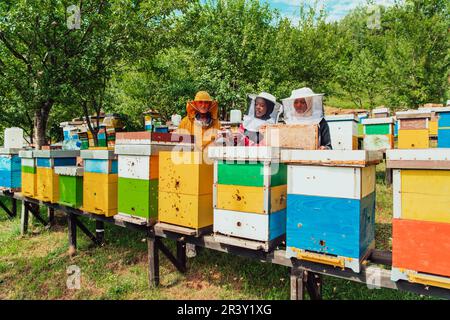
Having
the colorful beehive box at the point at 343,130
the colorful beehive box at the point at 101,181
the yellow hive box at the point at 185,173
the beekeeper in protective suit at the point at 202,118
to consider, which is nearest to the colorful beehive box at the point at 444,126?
the colorful beehive box at the point at 343,130

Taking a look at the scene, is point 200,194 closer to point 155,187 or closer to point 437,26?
point 155,187

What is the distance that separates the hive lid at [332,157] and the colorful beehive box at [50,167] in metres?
4.64

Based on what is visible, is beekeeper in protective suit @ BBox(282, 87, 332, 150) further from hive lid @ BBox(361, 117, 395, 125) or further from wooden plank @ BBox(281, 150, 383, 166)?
hive lid @ BBox(361, 117, 395, 125)

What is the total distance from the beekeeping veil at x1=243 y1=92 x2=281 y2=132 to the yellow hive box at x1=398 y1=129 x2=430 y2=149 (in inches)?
184

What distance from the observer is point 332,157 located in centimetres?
293

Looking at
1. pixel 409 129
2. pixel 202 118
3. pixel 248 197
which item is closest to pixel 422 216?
pixel 248 197

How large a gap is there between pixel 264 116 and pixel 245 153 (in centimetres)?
151

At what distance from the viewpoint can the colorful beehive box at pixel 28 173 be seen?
6690 mm

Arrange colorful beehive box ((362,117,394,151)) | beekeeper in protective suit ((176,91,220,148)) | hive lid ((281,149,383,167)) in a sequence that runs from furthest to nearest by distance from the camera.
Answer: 1. colorful beehive box ((362,117,394,151))
2. beekeeper in protective suit ((176,91,220,148))
3. hive lid ((281,149,383,167))

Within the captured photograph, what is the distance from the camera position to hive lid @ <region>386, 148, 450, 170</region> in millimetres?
2432

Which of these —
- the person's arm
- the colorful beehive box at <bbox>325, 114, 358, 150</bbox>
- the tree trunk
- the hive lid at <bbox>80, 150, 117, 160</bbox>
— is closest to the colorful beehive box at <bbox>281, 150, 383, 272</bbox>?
the person's arm

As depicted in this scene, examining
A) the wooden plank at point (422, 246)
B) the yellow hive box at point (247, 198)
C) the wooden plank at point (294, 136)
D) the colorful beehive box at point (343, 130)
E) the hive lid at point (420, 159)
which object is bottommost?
the wooden plank at point (422, 246)

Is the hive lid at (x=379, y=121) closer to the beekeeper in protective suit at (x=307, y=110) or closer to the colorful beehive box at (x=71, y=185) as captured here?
the beekeeper in protective suit at (x=307, y=110)

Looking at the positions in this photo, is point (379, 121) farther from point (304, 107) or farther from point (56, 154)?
point (56, 154)
